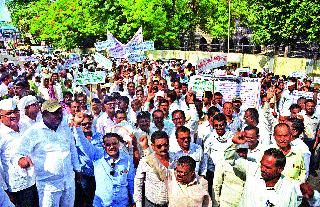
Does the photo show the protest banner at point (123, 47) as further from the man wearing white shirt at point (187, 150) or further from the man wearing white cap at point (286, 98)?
the man wearing white shirt at point (187, 150)

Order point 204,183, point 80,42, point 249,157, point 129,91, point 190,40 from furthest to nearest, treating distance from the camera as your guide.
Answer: point 80,42 < point 190,40 < point 129,91 < point 249,157 < point 204,183

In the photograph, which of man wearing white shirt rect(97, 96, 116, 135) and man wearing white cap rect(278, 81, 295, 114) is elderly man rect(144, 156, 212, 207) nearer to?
man wearing white shirt rect(97, 96, 116, 135)

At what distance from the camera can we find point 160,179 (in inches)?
168

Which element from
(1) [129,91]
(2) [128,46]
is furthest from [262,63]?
(1) [129,91]

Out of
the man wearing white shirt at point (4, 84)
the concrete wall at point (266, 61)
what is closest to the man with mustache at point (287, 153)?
the man wearing white shirt at point (4, 84)

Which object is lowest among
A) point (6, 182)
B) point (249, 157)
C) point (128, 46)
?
point (6, 182)

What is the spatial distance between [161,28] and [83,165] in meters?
27.1

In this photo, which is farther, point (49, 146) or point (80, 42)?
point (80, 42)

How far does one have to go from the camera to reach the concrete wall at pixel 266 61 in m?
22.0

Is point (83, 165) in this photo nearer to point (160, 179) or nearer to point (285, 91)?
point (160, 179)

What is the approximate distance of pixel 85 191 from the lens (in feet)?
19.1

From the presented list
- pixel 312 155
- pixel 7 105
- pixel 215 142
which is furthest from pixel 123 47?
pixel 7 105

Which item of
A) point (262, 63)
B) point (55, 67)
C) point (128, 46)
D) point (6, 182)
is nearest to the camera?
point (6, 182)

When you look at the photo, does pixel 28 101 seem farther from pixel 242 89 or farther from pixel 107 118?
pixel 242 89
